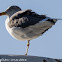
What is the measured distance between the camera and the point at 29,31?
9055mm

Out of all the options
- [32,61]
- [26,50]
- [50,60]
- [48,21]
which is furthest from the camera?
[26,50]

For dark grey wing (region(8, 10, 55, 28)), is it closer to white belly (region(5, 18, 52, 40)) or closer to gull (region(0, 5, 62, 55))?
gull (region(0, 5, 62, 55))

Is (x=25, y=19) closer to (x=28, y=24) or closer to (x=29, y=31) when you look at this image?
(x=28, y=24)

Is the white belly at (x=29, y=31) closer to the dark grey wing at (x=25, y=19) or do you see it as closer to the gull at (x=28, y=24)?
the gull at (x=28, y=24)

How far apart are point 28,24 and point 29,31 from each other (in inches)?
9.7

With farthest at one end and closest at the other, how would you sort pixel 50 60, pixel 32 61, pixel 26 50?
pixel 26 50 < pixel 50 60 < pixel 32 61

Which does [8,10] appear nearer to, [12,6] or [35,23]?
[12,6]

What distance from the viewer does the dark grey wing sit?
9.02m

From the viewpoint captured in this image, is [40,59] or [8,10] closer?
[40,59]

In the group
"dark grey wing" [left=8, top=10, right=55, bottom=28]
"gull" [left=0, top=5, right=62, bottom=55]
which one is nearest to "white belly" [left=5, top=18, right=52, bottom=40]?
"gull" [left=0, top=5, right=62, bottom=55]

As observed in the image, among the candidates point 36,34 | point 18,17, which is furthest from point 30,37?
point 18,17

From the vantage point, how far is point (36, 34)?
30.2 ft

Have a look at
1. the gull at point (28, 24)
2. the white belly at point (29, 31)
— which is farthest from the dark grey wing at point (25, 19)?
the white belly at point (29, 31)

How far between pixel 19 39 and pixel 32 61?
1.97 meters
